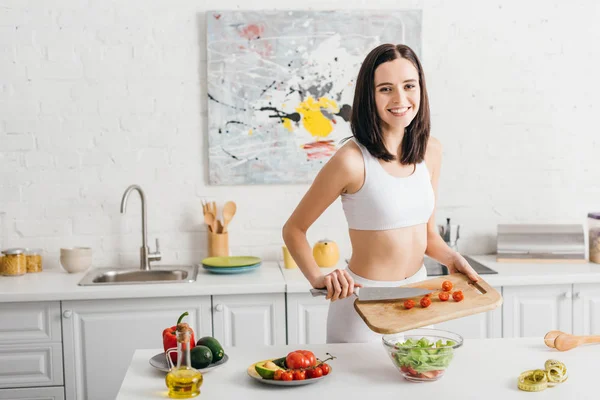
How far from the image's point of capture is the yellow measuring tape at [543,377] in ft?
6.11

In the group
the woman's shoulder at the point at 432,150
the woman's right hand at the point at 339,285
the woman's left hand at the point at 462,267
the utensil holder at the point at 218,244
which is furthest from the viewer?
the utensil holder at the point at 218,244

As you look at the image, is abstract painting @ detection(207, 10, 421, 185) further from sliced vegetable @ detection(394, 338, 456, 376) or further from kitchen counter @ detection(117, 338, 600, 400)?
sliced vegetable @ detection(394, 338, 456, 376)

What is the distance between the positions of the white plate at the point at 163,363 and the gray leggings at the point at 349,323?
421mm

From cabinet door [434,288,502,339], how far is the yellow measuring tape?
1.44 metres

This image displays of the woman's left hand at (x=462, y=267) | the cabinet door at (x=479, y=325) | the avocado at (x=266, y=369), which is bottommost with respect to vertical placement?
the cabinet door at (x=479, y=325)

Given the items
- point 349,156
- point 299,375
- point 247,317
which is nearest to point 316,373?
point 299,375

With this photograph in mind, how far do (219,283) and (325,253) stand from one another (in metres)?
0.58

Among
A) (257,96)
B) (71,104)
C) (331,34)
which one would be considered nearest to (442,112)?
(331,34)

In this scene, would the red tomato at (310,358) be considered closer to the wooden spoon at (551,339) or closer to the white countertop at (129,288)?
the wooden spoon at (551,339)

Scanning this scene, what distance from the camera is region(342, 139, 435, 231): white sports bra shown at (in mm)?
2326

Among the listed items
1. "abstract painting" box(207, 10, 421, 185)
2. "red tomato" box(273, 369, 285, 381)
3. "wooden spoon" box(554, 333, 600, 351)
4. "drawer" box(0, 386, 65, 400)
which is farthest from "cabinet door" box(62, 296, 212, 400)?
"wooden spoon" box(554, 333, 600, 351)

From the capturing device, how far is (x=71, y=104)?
3643 millimetres

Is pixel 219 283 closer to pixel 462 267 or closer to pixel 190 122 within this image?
pixel 190 122

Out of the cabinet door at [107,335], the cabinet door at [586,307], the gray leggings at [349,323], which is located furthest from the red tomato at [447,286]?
the cabinet door at [586,307]
